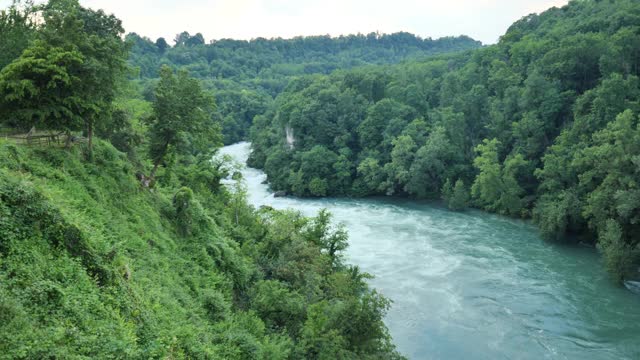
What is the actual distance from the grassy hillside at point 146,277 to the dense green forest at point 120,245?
0.18 feet

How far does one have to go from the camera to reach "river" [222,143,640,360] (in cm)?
3020

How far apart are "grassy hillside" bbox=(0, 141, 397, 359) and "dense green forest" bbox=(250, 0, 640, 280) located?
25.4 m

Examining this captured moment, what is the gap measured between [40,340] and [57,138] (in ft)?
51.2

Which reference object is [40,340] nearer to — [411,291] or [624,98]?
[411,291]

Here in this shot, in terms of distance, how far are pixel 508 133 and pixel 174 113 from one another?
2107 inches

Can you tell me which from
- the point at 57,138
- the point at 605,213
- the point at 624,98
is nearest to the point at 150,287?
the point at 57,138

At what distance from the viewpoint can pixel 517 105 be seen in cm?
6862

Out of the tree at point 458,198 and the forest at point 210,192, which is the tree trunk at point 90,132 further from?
the tree at point 458,198

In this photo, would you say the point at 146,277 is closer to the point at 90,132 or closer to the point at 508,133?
the point at 90,132

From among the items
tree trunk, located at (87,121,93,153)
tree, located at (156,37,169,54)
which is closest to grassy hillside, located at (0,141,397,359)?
tree trunk, located at (87,121,93,153)

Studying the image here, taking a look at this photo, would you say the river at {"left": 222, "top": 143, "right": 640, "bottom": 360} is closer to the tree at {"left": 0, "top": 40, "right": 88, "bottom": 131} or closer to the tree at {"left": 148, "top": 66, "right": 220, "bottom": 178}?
the tree at {"left": 148, "top": 66, "right": 220, "bottom": 178}

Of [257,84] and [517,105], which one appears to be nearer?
[517,105]

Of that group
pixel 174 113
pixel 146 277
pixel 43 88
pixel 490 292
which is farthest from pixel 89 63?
pixel 490 292

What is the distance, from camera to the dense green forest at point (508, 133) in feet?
153
